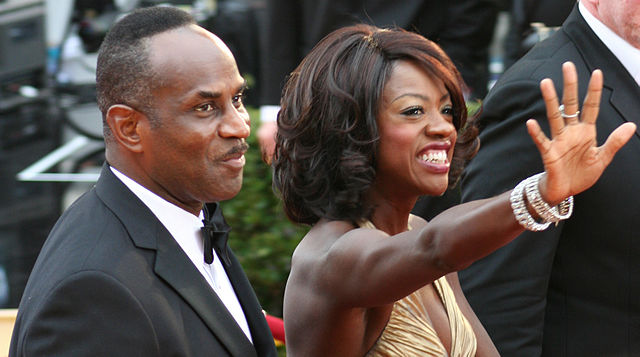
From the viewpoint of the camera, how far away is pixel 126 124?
2.19m

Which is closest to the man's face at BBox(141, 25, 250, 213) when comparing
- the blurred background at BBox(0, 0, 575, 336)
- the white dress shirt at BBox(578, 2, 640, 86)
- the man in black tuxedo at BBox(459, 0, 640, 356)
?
the man in black tuxedo at BBox(459, 0, 640, 356)

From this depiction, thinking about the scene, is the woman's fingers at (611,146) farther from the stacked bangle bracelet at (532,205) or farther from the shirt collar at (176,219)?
the shirt collar at (176,219)

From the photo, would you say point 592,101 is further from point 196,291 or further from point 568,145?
point 196,291

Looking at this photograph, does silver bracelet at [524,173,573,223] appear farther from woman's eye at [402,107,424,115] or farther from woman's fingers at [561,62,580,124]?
woman's eye at [402,107,424,115]

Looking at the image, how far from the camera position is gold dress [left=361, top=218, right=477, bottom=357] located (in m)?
2.38

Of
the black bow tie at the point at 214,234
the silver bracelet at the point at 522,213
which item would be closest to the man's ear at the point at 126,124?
the black bow tie at the point at 214,234

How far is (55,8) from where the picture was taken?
8109 millimetres

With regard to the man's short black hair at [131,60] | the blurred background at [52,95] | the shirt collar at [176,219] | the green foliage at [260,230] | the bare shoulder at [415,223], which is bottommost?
the blurred background at [52,95]

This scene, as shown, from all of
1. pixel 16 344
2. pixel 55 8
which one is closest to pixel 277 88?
pixel 16 344

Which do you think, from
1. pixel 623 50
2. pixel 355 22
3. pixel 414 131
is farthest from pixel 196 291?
pixel 355 22

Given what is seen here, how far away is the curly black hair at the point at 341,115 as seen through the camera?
2443 millimetres

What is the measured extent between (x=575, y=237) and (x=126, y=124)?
1.43 m

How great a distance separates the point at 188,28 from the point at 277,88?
2351 millimetres

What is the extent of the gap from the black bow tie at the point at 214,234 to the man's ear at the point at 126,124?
0.96ft
